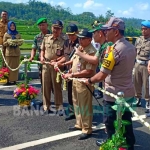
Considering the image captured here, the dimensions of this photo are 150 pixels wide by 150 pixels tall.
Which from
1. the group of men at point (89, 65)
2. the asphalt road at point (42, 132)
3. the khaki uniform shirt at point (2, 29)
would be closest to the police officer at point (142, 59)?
the asphalt road at point (42, 132)

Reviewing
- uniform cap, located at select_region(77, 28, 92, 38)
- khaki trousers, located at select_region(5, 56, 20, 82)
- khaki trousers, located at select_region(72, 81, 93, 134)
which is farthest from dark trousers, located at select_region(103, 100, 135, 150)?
khaki trousers, located at select_region(5, 56, 20, 82)

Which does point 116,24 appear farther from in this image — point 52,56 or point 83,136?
point 52,56

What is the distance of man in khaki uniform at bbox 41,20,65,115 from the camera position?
18.0 feet

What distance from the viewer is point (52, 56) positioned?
18.2 ft

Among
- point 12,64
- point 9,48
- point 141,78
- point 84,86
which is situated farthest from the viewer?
point 12,64

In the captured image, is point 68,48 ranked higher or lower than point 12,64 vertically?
higher

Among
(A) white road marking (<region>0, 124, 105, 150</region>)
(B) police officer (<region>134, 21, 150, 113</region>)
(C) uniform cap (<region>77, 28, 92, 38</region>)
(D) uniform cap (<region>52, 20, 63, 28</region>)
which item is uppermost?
(D) uniform cap (<region>52, 20, 63, 28</region>)

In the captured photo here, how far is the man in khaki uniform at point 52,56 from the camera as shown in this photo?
216 inches

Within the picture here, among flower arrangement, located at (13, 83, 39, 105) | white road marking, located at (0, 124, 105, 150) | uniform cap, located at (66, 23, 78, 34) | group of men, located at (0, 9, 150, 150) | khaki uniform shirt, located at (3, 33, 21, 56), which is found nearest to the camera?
group of men, located at (0, 9, 150, 150)

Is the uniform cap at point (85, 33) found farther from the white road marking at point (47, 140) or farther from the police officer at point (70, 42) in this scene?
the white road marking at point (47, 140)

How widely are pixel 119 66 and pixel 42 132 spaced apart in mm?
2001

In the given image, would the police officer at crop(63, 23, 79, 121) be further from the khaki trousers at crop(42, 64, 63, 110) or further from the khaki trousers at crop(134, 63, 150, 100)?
the khaki trousers at crop(134, 63, 150, 100)

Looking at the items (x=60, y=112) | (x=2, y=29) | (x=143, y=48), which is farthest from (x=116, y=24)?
(x=2, y=29)

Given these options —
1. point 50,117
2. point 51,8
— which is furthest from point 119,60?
point 51,8
